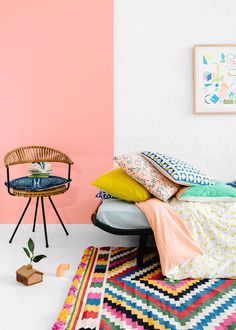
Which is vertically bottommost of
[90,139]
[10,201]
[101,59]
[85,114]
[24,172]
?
[10,201]

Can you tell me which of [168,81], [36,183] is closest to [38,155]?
[36,183]

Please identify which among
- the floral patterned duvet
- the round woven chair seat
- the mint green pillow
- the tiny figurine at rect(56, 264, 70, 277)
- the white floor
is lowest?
the white floor

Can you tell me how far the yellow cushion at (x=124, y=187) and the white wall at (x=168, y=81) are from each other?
84 centimetres

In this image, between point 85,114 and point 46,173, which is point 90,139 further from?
point 46,173

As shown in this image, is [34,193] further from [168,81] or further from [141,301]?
[168,81]

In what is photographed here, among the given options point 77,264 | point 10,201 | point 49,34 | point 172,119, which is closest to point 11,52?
point 49,34

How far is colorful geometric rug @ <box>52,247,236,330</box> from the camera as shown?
1.64m

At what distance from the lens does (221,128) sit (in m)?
3.20

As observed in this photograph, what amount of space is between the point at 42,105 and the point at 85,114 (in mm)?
411

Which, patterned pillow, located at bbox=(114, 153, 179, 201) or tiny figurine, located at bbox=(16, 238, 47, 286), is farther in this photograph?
patterned pillow, located at bbox=(114, 153, 179, 201)

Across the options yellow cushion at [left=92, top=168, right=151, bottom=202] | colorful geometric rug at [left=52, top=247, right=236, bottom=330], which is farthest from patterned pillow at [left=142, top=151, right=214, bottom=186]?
colorful geometric rug at [left=52, top=247, right=236, bottom=330]

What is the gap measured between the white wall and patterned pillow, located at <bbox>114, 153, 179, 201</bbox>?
84 cm

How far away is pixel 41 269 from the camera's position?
91.0 inches

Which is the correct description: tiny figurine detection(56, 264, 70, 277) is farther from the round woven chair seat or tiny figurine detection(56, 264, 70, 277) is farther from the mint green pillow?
the mint green pillow
